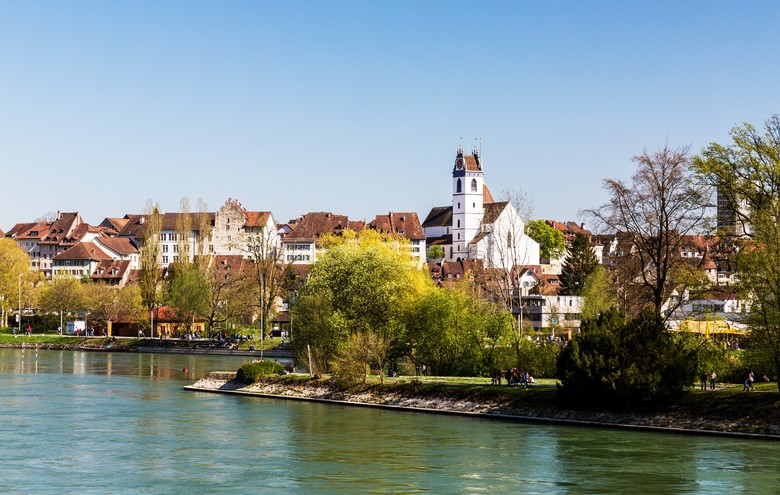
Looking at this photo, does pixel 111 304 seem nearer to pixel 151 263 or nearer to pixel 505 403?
pixel 151 263

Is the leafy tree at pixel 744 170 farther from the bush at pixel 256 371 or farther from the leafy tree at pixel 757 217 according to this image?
the bush at pixel 256 371

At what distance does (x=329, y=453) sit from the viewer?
4838 centimetres

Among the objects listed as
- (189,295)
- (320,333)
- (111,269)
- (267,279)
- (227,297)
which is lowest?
(320,333)

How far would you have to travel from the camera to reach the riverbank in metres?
54.9

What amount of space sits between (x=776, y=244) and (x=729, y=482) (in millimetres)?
19404

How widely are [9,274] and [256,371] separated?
8684 centimetres

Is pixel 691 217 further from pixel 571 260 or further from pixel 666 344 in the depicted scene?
pixel 571 260

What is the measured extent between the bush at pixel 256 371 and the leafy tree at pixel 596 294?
27.9 metres

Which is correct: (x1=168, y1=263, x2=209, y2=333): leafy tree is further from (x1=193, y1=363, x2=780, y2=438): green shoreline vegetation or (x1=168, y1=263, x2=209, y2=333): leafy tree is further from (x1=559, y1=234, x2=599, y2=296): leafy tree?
(x1=193, y1=363, x2=780, y2=438): green shoreline vegetation

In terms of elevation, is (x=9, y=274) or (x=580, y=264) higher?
(x=580, y=264)

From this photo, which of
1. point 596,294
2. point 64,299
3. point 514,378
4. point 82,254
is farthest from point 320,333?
point 82,254

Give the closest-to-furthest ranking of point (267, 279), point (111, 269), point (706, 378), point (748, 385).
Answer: point (748, 385) → point (706, 378) → point (267, 279) → point (111, 269)

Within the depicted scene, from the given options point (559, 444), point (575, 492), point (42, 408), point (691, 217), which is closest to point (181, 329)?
point (42, 408)

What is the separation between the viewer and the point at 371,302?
81062 mm
